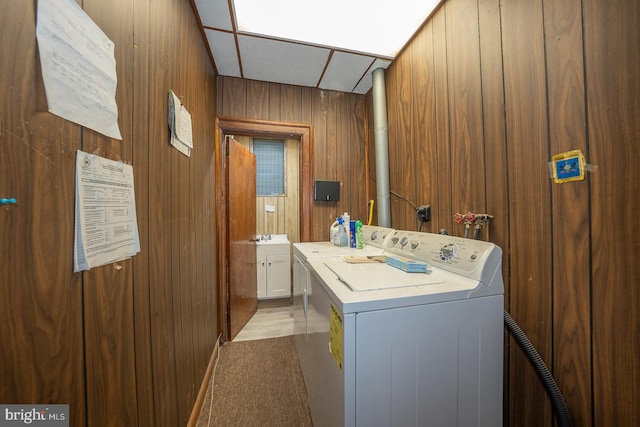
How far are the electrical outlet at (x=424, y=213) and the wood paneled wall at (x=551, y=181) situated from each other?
165 millimetres

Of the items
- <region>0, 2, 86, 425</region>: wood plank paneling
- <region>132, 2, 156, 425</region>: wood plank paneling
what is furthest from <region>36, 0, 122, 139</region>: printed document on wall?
<region>132, 2, 156, 425</region>: wood plank paneling

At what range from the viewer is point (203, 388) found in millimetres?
1432

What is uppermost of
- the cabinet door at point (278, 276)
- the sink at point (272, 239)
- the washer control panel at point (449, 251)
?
the washer control panel at point (449, 251)

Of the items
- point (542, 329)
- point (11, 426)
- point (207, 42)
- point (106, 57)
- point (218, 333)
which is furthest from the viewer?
point (218, 333)

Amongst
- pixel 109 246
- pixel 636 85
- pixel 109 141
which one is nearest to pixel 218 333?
pixel 109 246

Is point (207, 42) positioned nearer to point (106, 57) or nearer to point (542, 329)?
point (106, 57)

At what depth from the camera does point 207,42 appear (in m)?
1.58

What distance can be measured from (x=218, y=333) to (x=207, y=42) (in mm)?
2255

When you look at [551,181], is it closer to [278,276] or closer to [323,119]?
[323,119]

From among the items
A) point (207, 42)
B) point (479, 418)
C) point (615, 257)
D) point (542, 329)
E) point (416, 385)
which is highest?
point (207, 42)

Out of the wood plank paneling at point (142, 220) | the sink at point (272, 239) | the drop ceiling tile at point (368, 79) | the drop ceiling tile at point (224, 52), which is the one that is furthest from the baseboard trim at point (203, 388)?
the drop ceiling tile at point (368, 79)

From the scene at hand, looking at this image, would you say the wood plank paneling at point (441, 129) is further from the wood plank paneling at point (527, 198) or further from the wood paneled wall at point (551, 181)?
the wood plank paneling at point (527, 198)

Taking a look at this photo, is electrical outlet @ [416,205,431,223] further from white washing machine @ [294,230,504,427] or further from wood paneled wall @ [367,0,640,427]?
white washing machine @ [294,230,504,427]

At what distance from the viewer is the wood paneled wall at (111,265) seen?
0.42 m
